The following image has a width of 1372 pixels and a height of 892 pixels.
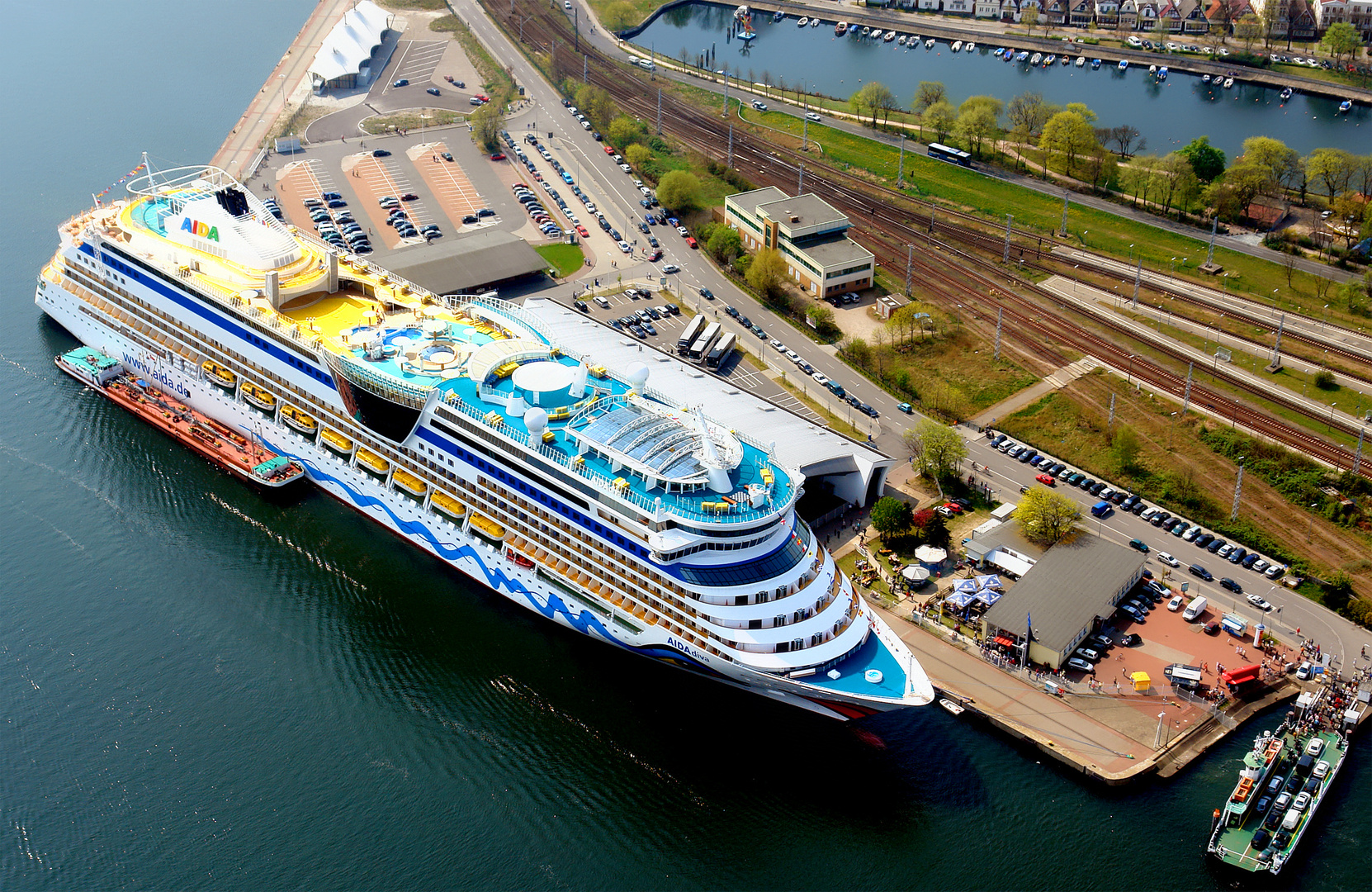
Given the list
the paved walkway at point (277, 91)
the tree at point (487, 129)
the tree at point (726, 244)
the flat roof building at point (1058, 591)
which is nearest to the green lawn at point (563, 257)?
the tree at point (726, 244)

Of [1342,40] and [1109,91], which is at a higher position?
[1342,40]

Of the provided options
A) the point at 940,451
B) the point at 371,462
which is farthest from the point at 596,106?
the point at 371,462

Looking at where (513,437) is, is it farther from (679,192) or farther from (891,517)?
(679,192)

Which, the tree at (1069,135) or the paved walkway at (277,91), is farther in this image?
the tree at (1069,135)

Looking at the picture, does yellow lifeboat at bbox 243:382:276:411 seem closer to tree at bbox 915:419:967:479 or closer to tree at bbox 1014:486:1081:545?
tree at bbox 915:419:967:479

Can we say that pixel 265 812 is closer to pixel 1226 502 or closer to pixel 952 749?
pixel 952 749

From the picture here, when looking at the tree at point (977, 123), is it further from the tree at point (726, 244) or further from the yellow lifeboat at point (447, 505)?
the yellow lifeboat at point (447, 505)
